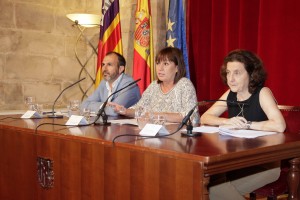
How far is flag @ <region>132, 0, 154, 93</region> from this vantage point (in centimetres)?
443

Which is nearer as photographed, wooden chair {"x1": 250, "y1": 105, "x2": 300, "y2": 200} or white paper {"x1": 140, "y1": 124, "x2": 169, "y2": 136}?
white paper {"x1": 140, "y1": 124, "x2": 169, "y2": 136}

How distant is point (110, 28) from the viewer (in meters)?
4.73

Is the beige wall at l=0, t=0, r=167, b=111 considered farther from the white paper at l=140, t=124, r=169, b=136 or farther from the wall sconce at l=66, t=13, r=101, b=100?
the white paper at l=140, t=124, r=169, b=136

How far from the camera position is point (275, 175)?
7.38 feet

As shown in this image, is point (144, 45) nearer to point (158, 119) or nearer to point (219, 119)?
point (219, 119)

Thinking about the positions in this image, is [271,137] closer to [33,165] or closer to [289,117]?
[289,117]

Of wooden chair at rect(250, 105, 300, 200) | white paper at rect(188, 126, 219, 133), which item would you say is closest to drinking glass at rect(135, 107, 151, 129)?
white paper at rect(188, 126, 219, 133)

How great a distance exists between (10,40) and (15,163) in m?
2.57

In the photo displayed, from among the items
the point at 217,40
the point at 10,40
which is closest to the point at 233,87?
the point at 217,40

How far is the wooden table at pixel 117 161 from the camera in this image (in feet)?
5.23

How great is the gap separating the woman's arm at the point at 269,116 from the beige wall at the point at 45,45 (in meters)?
2.30

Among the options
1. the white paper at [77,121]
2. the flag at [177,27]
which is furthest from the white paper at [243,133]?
the flag at [177,27]

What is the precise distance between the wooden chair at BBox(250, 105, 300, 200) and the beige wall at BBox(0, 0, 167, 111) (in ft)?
7.39

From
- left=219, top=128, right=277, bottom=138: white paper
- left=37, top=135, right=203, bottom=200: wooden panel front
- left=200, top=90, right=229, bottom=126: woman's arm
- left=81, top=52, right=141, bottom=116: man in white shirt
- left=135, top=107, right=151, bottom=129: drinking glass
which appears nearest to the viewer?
left=37, top=135, right=203, bottom=200: wooden panel front
